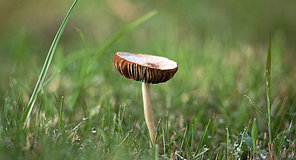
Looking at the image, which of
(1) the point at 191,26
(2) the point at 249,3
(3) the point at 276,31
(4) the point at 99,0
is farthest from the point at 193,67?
(4) the point at 99,0

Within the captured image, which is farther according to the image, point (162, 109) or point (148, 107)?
point (162, 109)

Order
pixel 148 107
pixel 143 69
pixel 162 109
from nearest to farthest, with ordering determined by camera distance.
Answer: pixel 143 69, pixel 148 107, pixel 162 109

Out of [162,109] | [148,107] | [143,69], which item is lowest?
Result: [162,109]

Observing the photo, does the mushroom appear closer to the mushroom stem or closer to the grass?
the mushroom stem

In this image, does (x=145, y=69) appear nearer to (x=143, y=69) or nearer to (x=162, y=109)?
(x=143, y=69)

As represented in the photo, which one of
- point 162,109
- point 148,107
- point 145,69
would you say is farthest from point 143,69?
point 162,109

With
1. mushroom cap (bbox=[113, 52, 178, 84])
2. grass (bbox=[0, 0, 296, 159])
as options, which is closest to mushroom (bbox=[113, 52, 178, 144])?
mushroom cap (bbox=[113, 52, 178, 84])

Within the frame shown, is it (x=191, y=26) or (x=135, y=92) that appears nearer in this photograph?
(x=135, y=92)

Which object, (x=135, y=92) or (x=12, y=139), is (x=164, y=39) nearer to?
(x=135, y=92)
